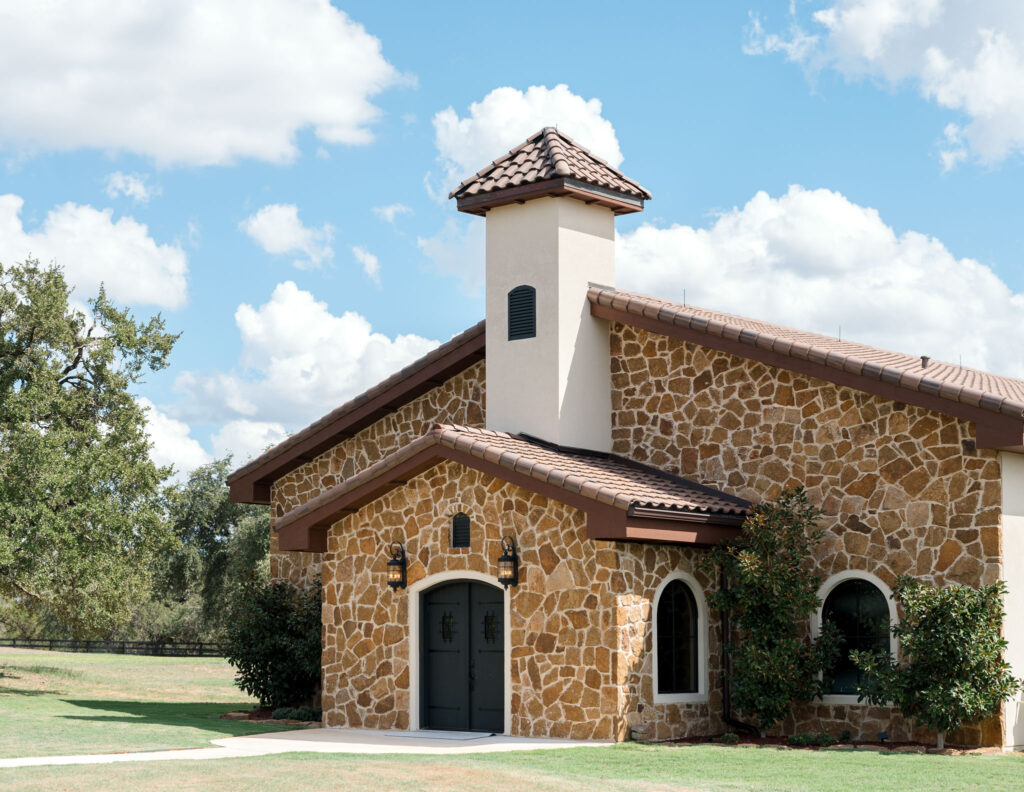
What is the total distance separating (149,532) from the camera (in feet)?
99.5

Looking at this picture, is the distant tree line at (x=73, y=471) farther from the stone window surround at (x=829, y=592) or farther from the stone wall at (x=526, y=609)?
the stone window surround at (x=829, y=592)

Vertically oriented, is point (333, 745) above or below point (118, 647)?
above

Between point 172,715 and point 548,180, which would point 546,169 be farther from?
point 172,715

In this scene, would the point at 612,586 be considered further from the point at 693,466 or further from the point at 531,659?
the point at 693,466

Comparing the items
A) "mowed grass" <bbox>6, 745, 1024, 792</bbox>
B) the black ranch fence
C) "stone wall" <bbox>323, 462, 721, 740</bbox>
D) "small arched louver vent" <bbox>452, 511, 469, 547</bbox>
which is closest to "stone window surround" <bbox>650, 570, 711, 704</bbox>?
"stone wall" <bbox>323, 462, 721, 740</bbox>

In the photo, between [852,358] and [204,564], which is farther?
[204,564]

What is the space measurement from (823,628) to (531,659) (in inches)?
170

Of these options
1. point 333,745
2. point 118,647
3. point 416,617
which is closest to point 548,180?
point 416,617

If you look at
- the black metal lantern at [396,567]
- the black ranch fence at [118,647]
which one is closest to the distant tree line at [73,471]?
the black metal lantern at [396,567]

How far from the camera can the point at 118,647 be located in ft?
188

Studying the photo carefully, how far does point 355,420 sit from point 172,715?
625 cm

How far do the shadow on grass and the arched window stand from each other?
20.4 feet

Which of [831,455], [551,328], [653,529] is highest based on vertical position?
[551,328]

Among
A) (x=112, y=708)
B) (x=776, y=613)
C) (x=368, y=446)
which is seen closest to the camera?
(x=776, y=613)
